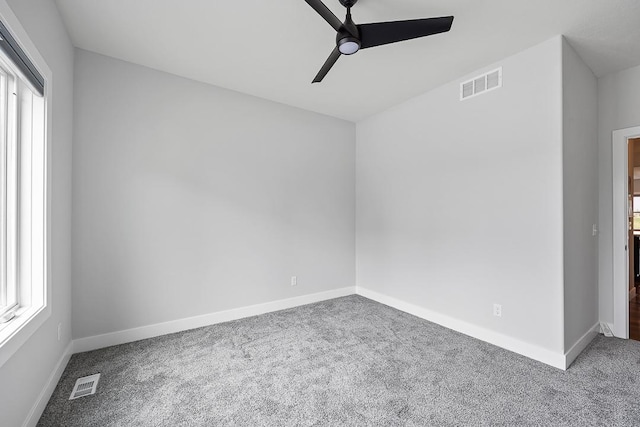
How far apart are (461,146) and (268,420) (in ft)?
9.55

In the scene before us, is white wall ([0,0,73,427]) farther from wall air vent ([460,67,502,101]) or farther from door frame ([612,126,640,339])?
door frame ([612,126,640,339])

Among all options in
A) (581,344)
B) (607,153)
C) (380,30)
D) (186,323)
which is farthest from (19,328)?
(607,153)

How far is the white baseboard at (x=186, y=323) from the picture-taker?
261 centimetres

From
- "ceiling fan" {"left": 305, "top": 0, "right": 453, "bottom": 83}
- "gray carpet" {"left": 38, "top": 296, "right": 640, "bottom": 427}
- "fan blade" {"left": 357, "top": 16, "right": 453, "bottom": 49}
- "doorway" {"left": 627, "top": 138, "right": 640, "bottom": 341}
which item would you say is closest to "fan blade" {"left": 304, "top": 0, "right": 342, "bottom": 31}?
"ceiling fan" {"left": 305, "top": 0, "right": 453, "bottom": 83}

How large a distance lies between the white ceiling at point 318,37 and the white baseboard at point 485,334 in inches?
98.7

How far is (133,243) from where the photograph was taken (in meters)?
2.79

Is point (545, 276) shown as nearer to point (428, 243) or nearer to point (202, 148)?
point (428, 243)

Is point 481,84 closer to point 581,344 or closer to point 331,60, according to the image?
point 331,60

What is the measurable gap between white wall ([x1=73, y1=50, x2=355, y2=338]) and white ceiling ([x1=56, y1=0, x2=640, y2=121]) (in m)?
0.38

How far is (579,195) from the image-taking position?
102 inches

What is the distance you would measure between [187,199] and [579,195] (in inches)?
145

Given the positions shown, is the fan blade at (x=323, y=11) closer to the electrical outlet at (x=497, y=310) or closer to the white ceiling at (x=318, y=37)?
the white ceiling at (x=318, y=37)

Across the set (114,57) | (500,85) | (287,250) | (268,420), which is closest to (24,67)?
(114,57)

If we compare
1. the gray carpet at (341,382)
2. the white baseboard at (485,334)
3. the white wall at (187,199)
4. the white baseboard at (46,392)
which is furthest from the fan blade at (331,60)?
the white baseboard at (46,392)
